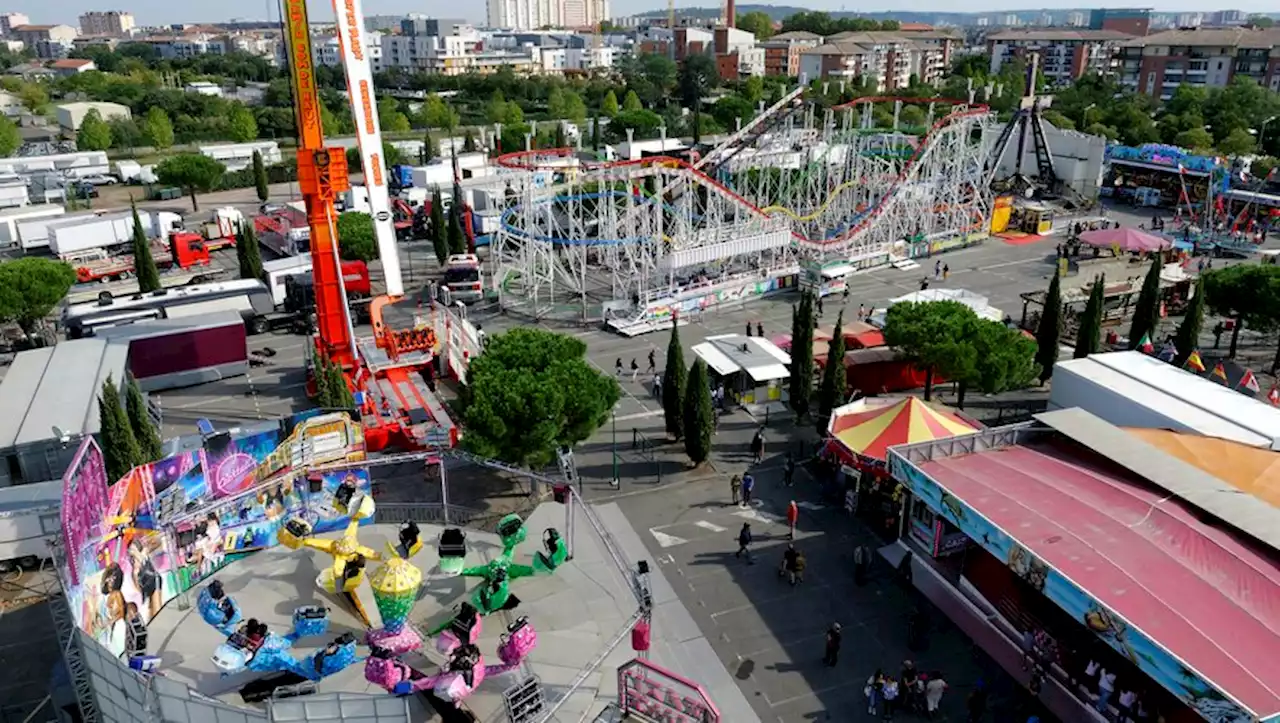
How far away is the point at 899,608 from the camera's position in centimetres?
2091

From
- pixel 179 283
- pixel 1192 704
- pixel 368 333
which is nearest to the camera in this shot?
pixel 1192 704

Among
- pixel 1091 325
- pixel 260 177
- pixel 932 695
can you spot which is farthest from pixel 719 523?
pixel 260 177

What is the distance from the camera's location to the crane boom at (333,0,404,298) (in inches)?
1117

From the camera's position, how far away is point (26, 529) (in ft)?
73.3

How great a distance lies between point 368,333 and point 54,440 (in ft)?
53.1

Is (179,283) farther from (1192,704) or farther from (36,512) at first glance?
(1192,704)

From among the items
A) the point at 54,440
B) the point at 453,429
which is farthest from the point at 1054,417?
the point at 54,440

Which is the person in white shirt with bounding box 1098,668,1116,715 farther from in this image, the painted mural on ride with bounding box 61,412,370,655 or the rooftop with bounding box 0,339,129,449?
the rooftop with bounding box 0,339,129,449

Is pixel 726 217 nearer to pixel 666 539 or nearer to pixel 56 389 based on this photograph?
pixel 666 539

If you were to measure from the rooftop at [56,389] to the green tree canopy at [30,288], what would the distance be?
5794 millimetres

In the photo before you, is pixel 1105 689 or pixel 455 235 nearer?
pixel 1105 689

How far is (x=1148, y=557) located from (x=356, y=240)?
4032 centimetres

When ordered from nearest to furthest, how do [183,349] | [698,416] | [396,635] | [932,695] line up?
1. [396,635]
2. [932,695]
3. [698,416]
4. [183,349]

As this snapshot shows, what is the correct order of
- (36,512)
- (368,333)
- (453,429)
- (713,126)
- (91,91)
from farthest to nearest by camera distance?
(91,91) < (713,126) < (368,333) < (453,429) < (36,512)
